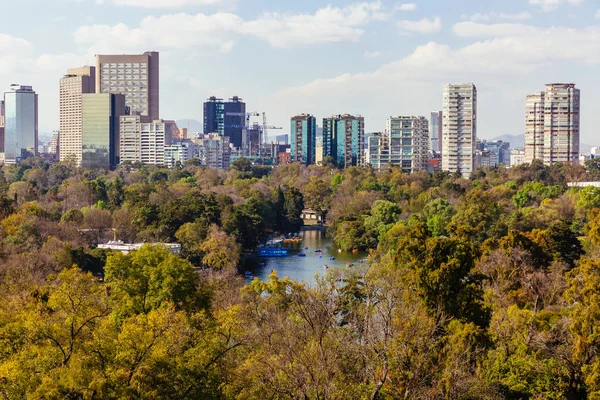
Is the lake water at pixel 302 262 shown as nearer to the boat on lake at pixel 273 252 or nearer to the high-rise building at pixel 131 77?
the boat on lake at pixel 273 252

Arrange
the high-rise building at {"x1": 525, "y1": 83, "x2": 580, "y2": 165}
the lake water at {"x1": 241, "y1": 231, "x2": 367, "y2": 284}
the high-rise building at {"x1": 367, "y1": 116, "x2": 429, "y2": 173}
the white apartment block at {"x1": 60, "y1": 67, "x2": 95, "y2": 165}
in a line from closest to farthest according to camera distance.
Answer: the lake water at {"x1": 241, "y1": 231, "x2": 367, "y2": 284} < the high-rise building at {"x1": 525, "y1": 83, "x2": 580, "y2": 165} < the high-rise building at {"x1": 367, "y1": 116, "x2": 429, "y2": 173} < the white apartment block at {"x1": 60, "y1": 67, "x2": 95, "y2": 165}

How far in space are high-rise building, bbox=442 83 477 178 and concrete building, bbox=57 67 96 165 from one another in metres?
36.4

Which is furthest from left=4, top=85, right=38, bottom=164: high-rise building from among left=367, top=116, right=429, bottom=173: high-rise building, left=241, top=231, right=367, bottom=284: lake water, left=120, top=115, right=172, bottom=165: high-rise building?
left=241, top=231, right=367, bottom=284: lake water

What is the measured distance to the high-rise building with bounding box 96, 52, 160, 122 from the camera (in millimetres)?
89312

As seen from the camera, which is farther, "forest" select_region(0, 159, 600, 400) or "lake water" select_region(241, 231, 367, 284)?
"lake water" select_region(241, 231, 367, 284)

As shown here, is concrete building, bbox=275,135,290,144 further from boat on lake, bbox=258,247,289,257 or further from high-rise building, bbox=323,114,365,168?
boat on lake, bbox=258,247,289,257

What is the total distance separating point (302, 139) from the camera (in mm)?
77188

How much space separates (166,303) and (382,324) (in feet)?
12.3

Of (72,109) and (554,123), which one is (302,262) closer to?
(554,123)

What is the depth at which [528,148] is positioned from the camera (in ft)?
219

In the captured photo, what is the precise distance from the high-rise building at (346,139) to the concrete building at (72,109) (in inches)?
999

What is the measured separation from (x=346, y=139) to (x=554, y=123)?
1670 cm

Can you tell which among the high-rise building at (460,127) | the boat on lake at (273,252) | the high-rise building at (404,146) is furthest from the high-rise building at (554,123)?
the boat on lake at (273,252)

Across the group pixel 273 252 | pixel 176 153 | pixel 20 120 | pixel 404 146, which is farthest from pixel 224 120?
pixel 273 252
